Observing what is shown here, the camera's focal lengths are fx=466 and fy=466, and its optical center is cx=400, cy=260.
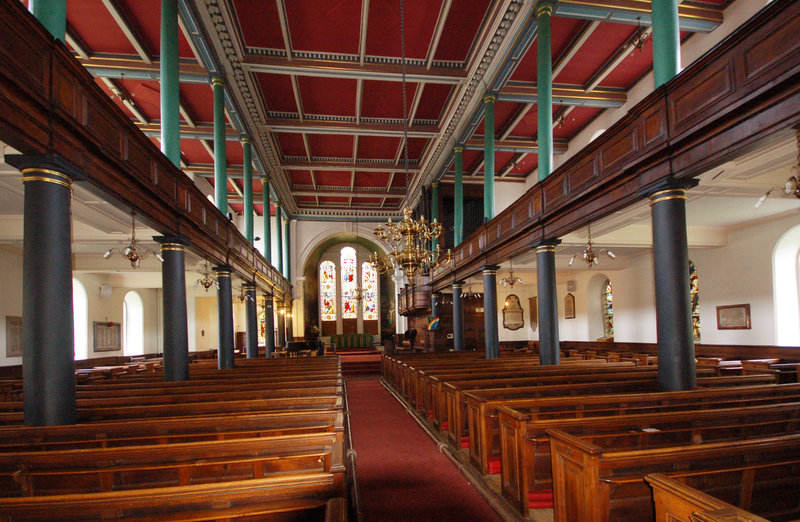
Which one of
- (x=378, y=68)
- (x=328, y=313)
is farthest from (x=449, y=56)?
(x=328, y=313)

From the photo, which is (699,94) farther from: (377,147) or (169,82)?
(377,147)

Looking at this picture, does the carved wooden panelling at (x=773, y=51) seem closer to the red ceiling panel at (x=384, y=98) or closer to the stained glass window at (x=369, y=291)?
the red ceiling panel at (x=384, y=98)

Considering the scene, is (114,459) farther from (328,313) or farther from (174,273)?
(328,313)

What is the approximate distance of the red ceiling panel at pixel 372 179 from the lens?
1999cm

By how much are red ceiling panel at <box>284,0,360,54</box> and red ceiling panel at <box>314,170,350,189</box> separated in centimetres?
879

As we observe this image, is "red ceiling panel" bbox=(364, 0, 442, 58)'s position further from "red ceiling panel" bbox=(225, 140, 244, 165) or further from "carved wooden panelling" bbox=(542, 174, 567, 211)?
"red ceiling panel" bbox=(225, 140, 244, 165)

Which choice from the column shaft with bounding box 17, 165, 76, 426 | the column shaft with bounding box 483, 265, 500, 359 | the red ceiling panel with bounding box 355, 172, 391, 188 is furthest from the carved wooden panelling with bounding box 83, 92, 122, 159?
the red ceiling panel with bounding box 355, 172, 391, 188

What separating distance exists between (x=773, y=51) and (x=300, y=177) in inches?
706

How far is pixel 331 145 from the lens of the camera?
54.9 ft

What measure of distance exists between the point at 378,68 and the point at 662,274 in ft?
27.6

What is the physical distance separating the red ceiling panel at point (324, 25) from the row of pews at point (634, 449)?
7776 millimetres

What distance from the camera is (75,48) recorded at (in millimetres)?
9742

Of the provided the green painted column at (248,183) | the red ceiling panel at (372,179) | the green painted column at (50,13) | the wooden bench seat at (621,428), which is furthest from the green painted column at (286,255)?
the wooden bench seat at (621,428)

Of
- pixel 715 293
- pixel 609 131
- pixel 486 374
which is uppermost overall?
pixel 609 131
